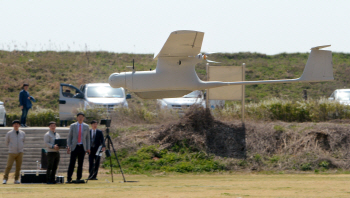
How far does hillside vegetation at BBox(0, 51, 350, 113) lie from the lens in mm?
39531

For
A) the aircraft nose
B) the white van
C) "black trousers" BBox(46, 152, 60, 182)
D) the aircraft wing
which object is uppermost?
the aircraft wing

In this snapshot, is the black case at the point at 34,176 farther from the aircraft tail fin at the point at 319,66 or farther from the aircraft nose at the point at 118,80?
the aircraft tail fin at the point at 319,66

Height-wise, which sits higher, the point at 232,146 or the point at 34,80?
the point at 34,80

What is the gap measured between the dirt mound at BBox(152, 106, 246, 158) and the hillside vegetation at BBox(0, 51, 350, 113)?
19.2 m

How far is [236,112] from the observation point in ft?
67.1

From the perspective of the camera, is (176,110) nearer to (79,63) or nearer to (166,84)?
(166,84)

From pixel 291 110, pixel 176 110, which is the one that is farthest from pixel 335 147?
pixel 176 110

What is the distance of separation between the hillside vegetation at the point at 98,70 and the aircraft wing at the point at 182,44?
27384 millimetres

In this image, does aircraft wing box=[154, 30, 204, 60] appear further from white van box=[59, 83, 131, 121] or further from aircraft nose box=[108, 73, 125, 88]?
white van box=[59, 83, 131, 121]

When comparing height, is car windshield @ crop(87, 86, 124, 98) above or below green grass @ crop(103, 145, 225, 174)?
above

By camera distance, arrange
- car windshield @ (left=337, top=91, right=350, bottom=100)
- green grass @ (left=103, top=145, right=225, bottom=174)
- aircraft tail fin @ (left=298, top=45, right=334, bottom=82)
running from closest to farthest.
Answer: aircraft tail fin @ (left=298, top=45, right=334, bottom=82) < green grass @ (left=103, top=145, right=225, bottom=174) < car windshield @ (left=337, top=91, right=350, bottom=100)

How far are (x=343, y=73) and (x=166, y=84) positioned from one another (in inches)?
1470

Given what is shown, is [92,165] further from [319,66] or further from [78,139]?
[319,66]

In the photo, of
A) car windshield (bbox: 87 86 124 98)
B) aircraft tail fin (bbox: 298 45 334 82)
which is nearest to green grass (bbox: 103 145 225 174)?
A: car windshield (bbox: 87 86 124 98)
